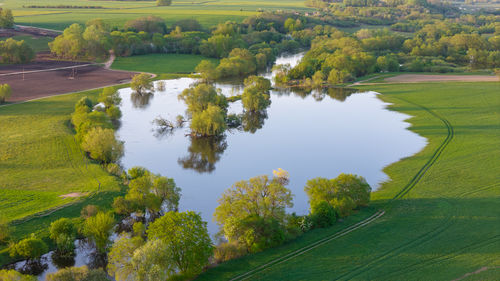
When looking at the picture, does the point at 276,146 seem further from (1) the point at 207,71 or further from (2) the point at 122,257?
(1) the point at 207,71

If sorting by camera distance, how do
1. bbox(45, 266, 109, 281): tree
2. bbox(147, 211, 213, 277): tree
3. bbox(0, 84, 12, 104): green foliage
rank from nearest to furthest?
bbox(45, 266, 109, 281): tree, bbox(147, 211, 213, 277): tree, bbox(0, 84, 12, 104): green foliage

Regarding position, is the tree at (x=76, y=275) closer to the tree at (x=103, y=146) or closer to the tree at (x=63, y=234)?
the tree at (x=63, y=234)

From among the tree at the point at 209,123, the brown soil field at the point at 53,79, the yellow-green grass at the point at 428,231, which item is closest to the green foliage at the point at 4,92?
the brown soil field at the point at 53,79

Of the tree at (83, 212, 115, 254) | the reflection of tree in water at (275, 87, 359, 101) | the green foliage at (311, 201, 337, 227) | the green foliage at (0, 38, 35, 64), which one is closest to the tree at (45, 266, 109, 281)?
the tree at (83, 212, 115, 254)

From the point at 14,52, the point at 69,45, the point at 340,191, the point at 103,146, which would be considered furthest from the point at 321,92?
the point at 14,52

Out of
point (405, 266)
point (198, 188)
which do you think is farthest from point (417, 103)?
point (405, 266)

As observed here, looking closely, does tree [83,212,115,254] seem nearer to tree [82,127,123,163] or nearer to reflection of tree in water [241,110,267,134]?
tree [82,127,123,163]
